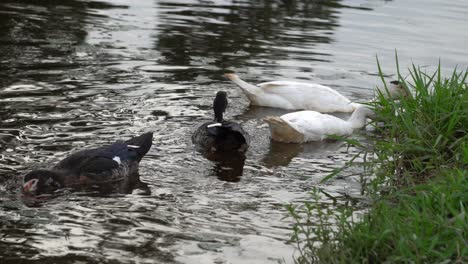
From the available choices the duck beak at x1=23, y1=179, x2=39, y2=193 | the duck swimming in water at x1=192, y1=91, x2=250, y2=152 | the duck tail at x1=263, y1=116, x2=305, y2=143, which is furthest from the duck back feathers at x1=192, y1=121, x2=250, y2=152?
the duck beak at x1=23, y1=179, x2=39, y2=193

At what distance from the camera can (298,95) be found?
10.6 m

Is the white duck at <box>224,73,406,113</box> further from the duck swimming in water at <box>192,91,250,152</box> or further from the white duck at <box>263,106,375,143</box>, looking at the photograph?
the duck swimming in water at <box>192,91,250,152</box>

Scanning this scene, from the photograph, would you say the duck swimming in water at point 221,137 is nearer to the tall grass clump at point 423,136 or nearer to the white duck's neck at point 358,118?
the white duck's neck at point 358,118

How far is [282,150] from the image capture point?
352 inches

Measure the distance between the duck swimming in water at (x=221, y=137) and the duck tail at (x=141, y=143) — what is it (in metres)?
0.77

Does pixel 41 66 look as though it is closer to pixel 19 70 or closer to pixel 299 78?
pixel 19 70

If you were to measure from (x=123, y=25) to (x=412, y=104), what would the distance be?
805cm

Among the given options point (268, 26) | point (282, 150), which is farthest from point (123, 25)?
point (282, 150)

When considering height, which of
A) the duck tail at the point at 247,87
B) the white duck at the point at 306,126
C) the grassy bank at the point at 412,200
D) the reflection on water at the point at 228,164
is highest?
the grassy bank at the point at 412,200

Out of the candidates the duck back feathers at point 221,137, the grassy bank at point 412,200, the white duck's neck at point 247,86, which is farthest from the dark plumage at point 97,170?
the white duck's neck at point 247,86

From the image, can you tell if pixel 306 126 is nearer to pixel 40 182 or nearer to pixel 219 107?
pixel 219 107

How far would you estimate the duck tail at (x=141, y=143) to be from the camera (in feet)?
25.8

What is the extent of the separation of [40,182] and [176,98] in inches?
136

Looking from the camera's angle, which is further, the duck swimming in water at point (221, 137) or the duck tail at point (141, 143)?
the duck swimming in water at point (221, 137)
